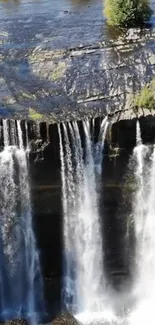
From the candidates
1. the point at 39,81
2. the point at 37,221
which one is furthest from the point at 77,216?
the point at 39,81

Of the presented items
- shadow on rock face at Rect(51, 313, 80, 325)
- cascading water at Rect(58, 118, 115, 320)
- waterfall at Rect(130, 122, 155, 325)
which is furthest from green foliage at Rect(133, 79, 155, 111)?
shadow on rock face at Rect(51, 313, 80, 325)

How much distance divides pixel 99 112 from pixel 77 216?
15.4 feet

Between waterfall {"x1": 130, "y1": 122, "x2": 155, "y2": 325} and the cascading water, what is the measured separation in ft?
5.24

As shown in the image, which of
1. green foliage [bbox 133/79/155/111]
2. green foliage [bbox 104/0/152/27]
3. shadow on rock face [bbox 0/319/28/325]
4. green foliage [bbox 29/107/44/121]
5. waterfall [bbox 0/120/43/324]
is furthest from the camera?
green foliage [bbox 104/0/152/27]

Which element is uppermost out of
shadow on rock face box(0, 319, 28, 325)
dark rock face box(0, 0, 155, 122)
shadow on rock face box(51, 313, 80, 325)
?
dark rock face box(0, 0, 155, 122)

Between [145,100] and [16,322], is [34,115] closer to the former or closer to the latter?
[145,100]

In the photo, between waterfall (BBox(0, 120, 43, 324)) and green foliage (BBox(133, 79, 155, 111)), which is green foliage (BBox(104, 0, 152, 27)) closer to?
green foliage (BBox(133, 79, 155, 111))

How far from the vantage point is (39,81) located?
24031mm

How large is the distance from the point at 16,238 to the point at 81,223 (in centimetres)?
298

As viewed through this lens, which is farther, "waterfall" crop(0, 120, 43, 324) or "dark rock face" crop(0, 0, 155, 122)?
"dark rock face" crop(0, 0, 155, 122)

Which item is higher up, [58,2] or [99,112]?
[58,2]

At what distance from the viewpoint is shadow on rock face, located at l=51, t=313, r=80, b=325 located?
21.6 metres

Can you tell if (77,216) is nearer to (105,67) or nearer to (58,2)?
(105,67)

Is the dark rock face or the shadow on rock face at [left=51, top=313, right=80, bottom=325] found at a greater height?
the dark rock face
